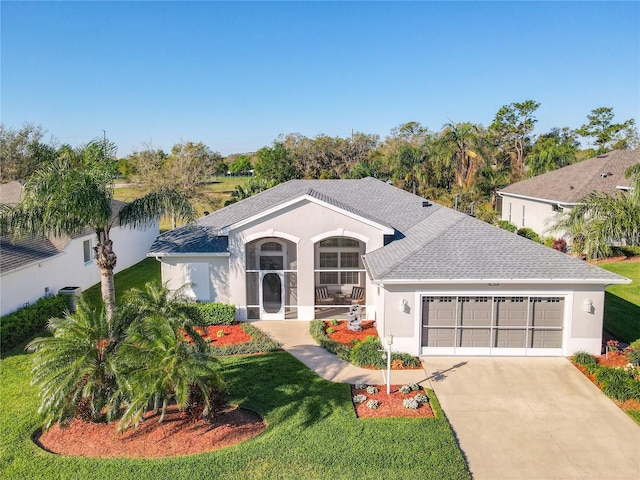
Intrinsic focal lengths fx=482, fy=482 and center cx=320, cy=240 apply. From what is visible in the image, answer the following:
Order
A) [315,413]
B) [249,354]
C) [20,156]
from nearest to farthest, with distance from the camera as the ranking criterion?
[315,413] → [249,354] → [20,156]

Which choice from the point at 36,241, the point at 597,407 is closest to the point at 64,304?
the point at 36,241

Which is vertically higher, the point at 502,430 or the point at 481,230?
the point at 481,230

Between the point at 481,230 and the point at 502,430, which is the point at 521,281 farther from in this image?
the point at 502,430

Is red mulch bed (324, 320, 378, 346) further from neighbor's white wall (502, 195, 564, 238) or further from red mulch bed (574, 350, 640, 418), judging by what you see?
neighbor's white wall (502, 195, 564, 238)

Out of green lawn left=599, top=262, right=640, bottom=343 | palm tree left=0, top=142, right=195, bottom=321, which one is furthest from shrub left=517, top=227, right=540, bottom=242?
palm tree left=0, top=142, right=195, bottom=321

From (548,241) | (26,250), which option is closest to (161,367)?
(26,250)

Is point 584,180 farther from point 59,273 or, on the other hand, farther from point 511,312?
point 59,273
